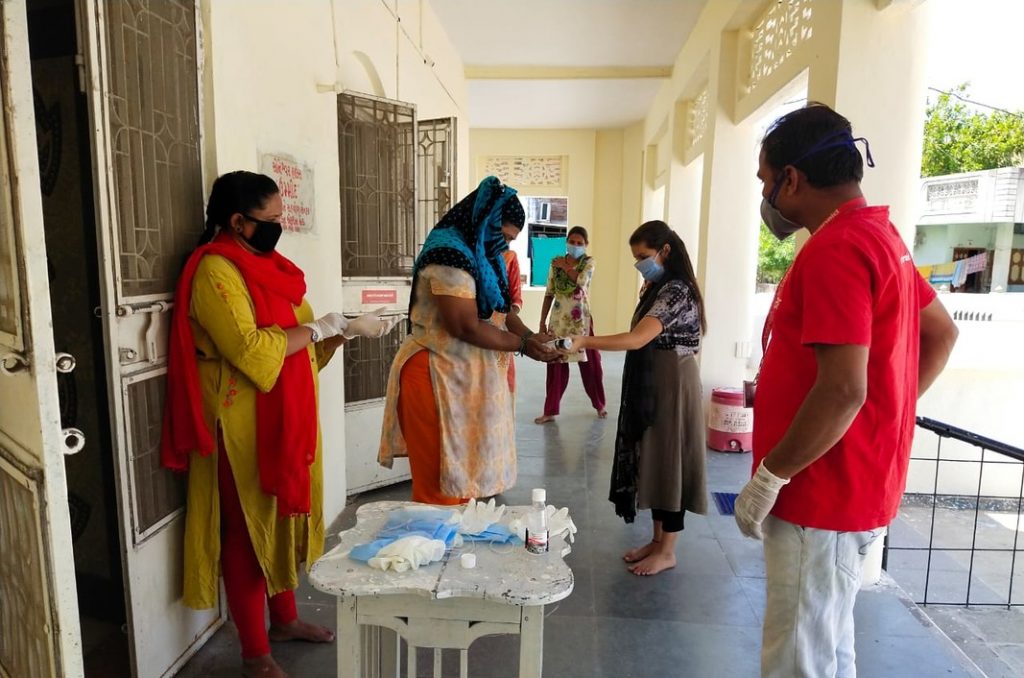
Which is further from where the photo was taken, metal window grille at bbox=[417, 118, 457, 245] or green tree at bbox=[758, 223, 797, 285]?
green tree at bbox=[758, 223, 797, 285]

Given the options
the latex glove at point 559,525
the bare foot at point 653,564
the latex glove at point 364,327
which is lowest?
the bare foot at point 653,564

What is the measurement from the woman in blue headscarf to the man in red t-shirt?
0.94 meters

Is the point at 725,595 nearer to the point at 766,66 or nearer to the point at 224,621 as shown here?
the point at 224,621

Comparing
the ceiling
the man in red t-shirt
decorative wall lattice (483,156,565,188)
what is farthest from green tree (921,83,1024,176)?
the man in red t-shirt

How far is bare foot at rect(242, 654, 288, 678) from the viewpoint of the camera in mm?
1826

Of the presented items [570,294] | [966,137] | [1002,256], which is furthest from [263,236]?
[966,137]

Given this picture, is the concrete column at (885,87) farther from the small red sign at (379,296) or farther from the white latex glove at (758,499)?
the small red sign at (379,296)

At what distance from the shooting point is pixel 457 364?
6.72 ft

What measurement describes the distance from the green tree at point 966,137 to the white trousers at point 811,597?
724 centimetres

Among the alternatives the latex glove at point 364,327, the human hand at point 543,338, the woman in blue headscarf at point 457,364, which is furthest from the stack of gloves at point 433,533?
the human hand at point 543,338

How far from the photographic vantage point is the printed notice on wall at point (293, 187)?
92.1 inches

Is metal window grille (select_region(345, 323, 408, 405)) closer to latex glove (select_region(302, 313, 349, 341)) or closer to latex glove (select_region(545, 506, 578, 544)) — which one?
latex glove (select_region(302, 313, 349, 341))

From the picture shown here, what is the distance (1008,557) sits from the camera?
159 inches

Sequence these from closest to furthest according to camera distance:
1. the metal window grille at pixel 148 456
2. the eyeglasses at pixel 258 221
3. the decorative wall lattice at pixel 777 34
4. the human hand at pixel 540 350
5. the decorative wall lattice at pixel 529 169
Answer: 1. the metal window grille at pixel 148 456
2. the eyeglasses at pixel 258 221
3. the human hand at pixel 540 350
4. the decorative wall lattice at pixel 777 34
5. the decorative wall lattice at pixel 529 169
